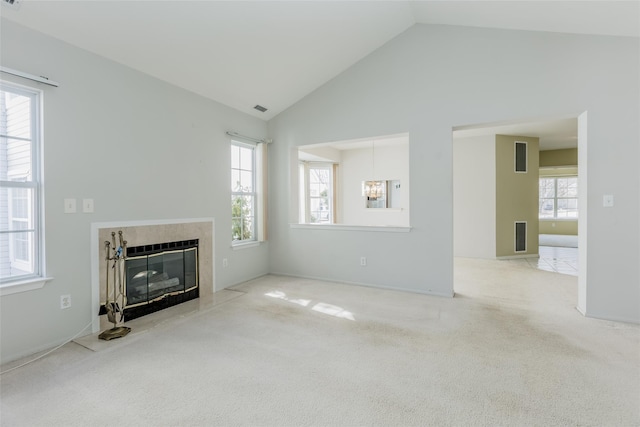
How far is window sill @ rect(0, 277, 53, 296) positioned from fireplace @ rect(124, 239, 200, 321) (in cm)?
72

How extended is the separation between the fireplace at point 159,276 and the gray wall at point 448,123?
1646 mm

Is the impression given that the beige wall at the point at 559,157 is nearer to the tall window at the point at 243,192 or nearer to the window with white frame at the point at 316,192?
the window with white frame at the point at 316,192

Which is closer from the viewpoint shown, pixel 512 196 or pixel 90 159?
pixel 90 159

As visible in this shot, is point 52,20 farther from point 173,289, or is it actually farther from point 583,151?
point 583,151

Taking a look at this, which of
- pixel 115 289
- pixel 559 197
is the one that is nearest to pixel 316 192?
pixel 115 289

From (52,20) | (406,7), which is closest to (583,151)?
(406,7)

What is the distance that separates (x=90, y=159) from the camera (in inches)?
115

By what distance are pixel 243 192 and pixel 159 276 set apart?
5.95 ft

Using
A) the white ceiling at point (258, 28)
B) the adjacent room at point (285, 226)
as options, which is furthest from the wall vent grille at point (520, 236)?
the white ceiling at point (258, 28)

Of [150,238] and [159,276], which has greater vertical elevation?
[150,238]

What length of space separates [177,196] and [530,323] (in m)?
4.16

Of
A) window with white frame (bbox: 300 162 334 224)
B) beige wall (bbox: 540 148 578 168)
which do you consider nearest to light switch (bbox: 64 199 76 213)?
window with white frame (bbox: 300 162 334 224)

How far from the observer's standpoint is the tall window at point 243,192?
475 centimetres

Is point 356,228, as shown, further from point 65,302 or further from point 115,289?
point 65,302
